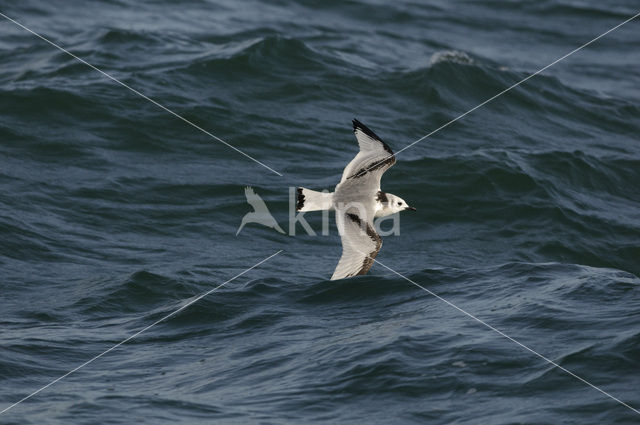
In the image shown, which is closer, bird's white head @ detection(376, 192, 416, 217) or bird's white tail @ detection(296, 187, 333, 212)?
bird's white tail @ detection(296, 187, 333, 212)

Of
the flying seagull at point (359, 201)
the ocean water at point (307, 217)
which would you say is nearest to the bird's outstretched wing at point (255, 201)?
the ocean water at point (307, 217)

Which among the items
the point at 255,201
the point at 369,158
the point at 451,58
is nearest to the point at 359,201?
the point at 369,158

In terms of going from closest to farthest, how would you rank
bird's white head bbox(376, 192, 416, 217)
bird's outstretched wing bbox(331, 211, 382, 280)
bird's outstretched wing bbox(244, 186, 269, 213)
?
1. bird's outstretched wing bbox(331, 211, 382, 280)
2. bird's white head bbox(376, 192, 416, 217)
3. bird's outstretched wing bbox(244, 186, 269, 213)

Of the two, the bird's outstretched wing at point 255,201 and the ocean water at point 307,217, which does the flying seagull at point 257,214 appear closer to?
the bird's outstretched wing at point 255,201

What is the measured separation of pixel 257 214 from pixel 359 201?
434 centimetres

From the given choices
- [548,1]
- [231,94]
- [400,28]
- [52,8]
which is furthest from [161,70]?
[548,1]

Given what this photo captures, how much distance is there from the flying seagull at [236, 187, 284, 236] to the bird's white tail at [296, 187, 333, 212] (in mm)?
3817

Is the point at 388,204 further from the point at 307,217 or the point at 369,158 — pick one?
the point at 307,217

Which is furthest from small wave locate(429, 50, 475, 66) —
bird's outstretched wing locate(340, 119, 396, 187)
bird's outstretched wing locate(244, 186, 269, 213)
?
bird's outstretched wing locate(340, 119, 396, 187)

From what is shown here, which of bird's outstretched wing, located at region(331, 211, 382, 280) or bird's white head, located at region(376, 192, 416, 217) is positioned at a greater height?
bird's white head, located at region(376, 192, 416, 217)

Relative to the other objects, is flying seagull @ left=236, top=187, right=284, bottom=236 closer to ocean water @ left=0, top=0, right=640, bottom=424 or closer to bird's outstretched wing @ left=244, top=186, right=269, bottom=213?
bird's outstretched wing @ left=244, top=186, right=269, bottom=213

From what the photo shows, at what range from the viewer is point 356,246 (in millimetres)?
11031

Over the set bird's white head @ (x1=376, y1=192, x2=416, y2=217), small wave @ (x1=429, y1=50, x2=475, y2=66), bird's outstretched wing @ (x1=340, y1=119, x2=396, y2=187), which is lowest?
bird's white head @ (x1=376, y1=192, x2=416, y2=217)

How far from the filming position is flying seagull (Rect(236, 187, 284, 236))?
15.1 metres
